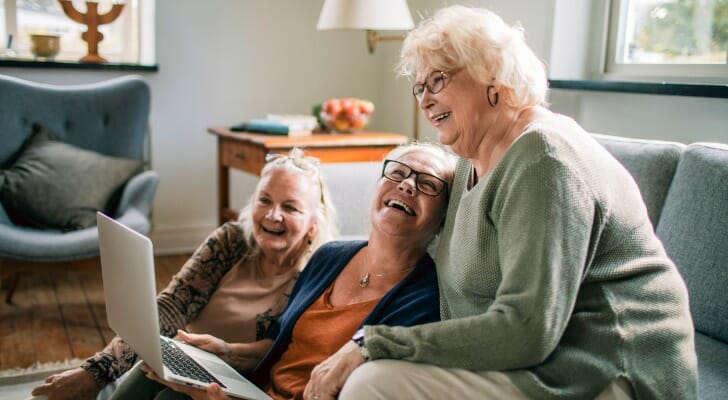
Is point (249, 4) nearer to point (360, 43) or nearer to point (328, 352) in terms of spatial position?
point (360, 43)

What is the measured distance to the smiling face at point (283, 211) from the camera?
1.69 metres

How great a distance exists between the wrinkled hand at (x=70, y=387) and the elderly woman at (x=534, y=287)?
0.56m

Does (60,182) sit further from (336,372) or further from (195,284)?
(336,372)

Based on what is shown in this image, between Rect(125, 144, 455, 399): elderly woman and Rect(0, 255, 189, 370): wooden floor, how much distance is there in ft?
4.41

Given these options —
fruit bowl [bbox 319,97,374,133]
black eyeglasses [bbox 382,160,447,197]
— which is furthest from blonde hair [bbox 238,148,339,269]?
fruit bowl [bbox 319,97,374,133]

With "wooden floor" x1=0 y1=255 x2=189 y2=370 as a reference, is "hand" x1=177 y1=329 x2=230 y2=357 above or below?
above

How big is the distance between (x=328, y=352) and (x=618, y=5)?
6.31 ft

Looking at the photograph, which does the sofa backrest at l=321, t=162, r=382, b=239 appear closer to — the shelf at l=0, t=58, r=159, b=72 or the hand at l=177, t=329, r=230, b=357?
the hand at l=177, t=329, r=230, b=357

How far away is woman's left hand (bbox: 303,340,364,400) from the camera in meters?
1.20

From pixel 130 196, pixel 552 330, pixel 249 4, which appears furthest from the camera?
pixel 249 4

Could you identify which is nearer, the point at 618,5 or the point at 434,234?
the point at 434,234

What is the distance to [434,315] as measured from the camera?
1.36 m

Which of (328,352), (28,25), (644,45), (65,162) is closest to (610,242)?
(328,352)

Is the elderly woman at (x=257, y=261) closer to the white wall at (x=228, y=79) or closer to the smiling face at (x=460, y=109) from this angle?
the smiling face at (x=460, y=109)
